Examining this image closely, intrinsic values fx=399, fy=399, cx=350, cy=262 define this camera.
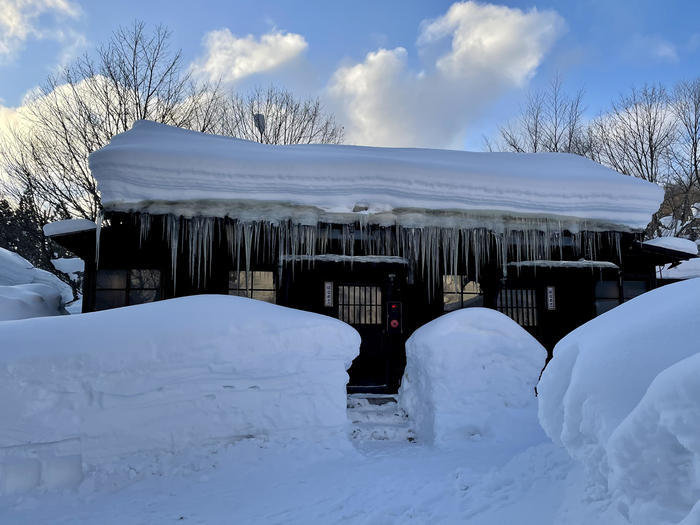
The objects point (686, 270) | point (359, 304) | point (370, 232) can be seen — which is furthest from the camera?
point (686, 270)

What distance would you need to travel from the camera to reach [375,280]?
322 inches

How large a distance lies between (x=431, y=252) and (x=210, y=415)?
4.56 metres

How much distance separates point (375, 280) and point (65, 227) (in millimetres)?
5612

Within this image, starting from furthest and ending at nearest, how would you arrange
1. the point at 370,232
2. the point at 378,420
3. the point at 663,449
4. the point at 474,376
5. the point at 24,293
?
the point at 24,293, the point at 370,232, the point at 378,420, the point at 474,376, the point at 663,449

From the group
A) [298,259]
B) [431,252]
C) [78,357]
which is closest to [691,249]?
[431,252]

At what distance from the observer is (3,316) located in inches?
265

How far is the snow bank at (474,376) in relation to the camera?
4664mm

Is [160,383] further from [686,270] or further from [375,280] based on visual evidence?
[686,270]

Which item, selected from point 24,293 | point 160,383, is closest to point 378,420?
point 160,383

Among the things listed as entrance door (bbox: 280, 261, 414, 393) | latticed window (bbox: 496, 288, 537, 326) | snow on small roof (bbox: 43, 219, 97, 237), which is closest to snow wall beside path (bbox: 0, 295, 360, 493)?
entrance door (bbox: 280, 261, 414, 393)

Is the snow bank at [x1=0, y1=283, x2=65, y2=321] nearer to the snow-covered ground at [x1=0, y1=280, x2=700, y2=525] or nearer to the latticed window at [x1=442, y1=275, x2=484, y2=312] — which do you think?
the snow-covered ground at [x1=0, y1=280, x2=700, y2=525]

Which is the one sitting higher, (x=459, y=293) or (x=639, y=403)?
(x=459, y=293)

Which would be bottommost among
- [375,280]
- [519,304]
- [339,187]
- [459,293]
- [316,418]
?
[316,418]

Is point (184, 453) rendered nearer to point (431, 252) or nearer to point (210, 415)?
point (210, 415)
